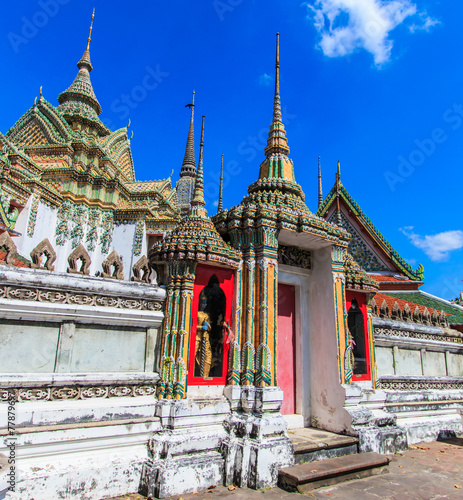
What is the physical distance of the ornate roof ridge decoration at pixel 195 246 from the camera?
6180 millimetres

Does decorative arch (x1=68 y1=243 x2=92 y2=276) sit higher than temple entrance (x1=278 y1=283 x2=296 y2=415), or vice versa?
decorative arch (x1=68 y1=243 x2=92 y2=276)

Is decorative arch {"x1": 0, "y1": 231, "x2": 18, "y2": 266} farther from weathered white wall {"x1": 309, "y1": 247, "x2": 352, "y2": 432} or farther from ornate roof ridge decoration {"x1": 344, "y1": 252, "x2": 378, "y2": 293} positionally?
ornate roof ridge decoration {"x1": 344, "y1": 252, "x2": 378, "y2": 293}

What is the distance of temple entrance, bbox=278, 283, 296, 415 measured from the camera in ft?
25.6

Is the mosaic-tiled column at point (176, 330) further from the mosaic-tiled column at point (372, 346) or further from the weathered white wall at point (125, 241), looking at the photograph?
the weathered white wall at point (125, 241)

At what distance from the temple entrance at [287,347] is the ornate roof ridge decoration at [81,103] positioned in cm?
1721

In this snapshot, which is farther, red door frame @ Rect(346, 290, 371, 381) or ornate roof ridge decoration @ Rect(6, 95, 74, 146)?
ornate roof ridge decoration @ Rect(6, 95, 74, 146)

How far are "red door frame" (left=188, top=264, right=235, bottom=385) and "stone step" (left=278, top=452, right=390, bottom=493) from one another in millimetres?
1663

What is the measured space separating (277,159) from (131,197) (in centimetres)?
1308

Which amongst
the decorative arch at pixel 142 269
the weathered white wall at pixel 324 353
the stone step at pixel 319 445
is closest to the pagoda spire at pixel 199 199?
the decorative arch at pixel 142 269

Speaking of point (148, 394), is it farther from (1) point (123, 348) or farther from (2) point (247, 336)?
(2) point (247, 336)

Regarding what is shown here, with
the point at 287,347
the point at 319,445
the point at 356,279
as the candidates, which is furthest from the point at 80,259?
the point at 356,279

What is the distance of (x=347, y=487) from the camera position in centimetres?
565

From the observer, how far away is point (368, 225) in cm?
1645

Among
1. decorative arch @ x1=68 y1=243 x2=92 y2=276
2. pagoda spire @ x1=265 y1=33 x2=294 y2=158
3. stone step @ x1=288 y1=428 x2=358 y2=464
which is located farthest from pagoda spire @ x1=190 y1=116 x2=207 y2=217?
stone step @ x1=288 y1=428 x2=358 y2=464
